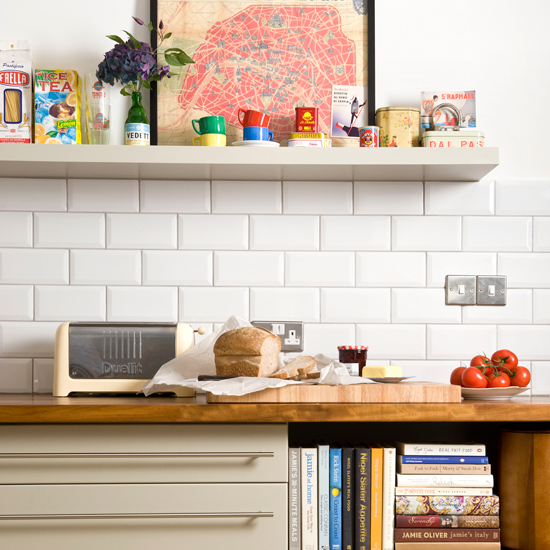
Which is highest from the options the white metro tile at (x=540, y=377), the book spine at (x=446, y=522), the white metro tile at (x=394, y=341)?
the white metro tile at (x=394, y=341)

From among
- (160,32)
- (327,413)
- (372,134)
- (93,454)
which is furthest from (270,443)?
(160,32)

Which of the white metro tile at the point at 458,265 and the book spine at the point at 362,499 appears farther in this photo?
the white metro tile at the point at 458,265

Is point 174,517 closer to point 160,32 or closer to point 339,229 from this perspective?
point 339,229

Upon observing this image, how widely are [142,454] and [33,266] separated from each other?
86 centimetres

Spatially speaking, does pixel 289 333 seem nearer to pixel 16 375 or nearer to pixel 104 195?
pixel 104 195

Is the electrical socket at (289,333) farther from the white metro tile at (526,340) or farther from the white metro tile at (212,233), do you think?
the white metro tile at (526,340)

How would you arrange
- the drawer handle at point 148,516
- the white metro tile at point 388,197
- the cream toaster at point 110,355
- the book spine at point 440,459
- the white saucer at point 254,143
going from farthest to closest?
1. the white metro tile at point 388,197
2. the white saucer at point 254,143
3. the cream toaster at point 110,355
4. the book spine at point 440,459
5. the drawer handle at point 148,516

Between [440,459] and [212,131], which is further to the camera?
[212,131]

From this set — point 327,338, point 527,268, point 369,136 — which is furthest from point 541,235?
point 327,338

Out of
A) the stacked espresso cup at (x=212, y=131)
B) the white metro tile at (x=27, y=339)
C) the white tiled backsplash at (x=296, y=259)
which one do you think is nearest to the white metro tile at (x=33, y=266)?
the white tiled backsplash at (x=296, y=259)

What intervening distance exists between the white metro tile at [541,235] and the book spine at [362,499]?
99 centimetres

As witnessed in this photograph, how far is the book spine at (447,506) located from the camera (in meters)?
1.34

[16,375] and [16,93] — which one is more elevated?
[16,93]

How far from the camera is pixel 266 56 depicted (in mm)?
1889
